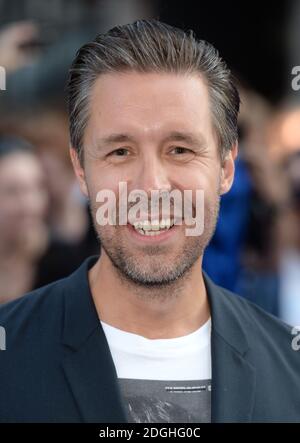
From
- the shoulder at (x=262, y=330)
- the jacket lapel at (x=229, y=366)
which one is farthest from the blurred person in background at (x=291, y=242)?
the jacket lapel at (x=229, y=366)

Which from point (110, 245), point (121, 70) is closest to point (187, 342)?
point (110, 245)

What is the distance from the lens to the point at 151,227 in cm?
200

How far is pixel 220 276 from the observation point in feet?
10.2

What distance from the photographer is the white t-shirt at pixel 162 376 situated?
1.95 m

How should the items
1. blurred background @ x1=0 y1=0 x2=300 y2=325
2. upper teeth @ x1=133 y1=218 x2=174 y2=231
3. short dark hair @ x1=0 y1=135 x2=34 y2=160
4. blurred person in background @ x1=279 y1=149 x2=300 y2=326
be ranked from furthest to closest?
blurred person in background @ x1=279 y1=149 x2=300 y2=326 < short dark hair @ x1=0 y1=135 x2=34 y2=160 < blurred background @ x1=0 y1=0 x2=300 y2=325 < upper teeth @ x1=133 y1=218 x2=174 y2=231

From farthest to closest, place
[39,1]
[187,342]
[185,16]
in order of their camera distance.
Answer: [39,1] < [185,16] < [187,342]

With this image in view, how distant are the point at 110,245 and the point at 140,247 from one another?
81 millimetres

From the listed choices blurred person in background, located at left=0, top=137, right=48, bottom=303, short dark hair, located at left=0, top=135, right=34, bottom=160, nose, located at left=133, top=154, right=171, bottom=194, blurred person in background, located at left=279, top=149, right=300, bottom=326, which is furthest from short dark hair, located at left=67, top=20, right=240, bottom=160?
blurred person in background, located at left=279, top=149, right=300, bottom=326

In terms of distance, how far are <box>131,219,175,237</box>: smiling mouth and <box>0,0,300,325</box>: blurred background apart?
37.5 inches

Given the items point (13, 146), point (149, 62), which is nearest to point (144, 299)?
point (149, 62)

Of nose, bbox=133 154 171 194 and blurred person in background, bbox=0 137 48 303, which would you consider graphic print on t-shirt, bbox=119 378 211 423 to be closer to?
nose, bbox=133 154 171 194

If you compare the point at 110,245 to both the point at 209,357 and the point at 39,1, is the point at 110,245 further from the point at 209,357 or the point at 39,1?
the point at 39,1

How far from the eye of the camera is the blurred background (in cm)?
316

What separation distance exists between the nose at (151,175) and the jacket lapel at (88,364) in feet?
1.18
